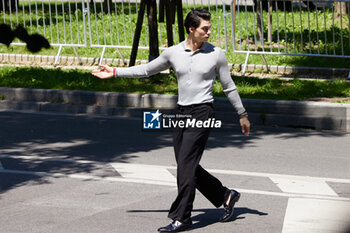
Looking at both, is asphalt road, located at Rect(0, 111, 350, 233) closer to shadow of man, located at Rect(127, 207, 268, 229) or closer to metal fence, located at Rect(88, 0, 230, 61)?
shadow of man, located at Rect(127, 207, 268, 229)

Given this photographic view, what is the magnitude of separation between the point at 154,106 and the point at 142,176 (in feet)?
13.3

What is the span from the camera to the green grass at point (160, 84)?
1068cm

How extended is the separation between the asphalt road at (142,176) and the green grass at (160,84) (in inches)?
56.4

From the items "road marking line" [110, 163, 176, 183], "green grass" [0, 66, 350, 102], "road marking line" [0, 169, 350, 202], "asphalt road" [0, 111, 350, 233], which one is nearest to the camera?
"asphalt road" [0, 111, 350, 233]

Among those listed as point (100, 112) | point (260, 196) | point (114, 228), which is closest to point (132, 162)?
point (260, 196)

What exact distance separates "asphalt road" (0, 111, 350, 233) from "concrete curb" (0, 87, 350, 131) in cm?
28

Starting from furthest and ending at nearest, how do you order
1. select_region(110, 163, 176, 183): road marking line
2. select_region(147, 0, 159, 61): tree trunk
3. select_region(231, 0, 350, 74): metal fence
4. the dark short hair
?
select_region(231, 0, 350, 74): metal fence → select_region(147, 0, 159, 61): tree trunk → select_region(110, 163, 176, 183): road marking line → the dark short hair

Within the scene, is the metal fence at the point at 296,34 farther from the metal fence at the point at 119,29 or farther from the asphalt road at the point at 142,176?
the asphalt road at the point at 142,176

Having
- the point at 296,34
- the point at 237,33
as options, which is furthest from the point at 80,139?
the point at 237,33

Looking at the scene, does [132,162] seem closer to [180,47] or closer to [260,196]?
[260,196]

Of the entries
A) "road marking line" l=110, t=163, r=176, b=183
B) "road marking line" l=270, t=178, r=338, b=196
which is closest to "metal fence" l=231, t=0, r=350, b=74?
"road marking line" l=110, t=163, r=176, b=183

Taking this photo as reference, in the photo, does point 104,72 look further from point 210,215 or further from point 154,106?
point 154,106

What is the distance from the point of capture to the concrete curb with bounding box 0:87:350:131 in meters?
9.41

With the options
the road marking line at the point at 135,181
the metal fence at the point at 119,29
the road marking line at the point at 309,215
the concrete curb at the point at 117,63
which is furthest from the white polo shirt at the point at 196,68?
the metal fence at the point at 119,29
